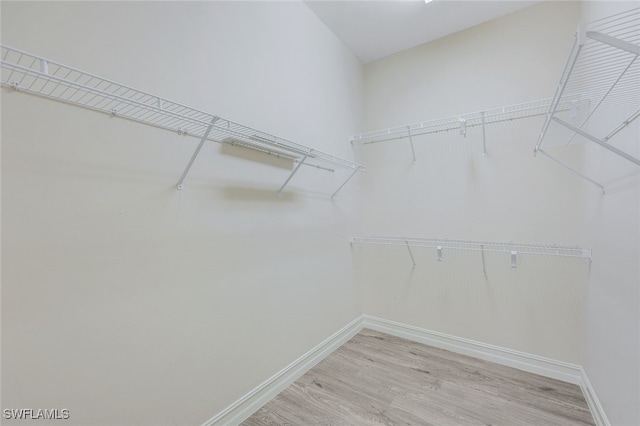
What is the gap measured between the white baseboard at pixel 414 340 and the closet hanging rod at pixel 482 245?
2.48ft

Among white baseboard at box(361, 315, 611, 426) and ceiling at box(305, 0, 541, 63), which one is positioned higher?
ceiling at box(305, 0, 541, 63)

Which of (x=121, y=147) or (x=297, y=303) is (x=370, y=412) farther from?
(x=121, y=147)

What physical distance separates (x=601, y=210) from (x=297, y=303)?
187cm

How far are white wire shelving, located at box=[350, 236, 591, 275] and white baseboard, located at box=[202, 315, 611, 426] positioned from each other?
610 millimetres

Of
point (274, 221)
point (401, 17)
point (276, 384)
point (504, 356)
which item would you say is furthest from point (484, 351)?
point (401, 17)

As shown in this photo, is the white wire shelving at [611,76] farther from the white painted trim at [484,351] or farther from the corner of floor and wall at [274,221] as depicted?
the white painted trim at [484,351]

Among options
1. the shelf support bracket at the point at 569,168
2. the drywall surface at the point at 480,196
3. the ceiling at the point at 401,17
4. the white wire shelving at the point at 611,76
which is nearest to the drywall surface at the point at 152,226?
the ceiling at the point at 401,17

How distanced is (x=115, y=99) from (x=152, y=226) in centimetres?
51

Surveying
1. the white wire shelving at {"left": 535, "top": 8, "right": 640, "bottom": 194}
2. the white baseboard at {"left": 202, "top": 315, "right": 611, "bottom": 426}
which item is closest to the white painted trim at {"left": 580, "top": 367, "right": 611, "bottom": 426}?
the white baseboard at {"left": 202, "top": 315, "right": 611, "bottom": 426}

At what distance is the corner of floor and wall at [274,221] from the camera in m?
0.91

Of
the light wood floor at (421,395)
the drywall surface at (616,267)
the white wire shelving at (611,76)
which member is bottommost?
the light wood floor at (421,395)

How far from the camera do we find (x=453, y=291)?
2.23 meters

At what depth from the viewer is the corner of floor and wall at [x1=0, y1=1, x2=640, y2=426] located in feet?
2.98

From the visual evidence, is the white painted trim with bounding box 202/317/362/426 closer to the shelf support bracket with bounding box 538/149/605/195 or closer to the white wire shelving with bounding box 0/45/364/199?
the white wire shelving with bounding box 0/45/364/199
